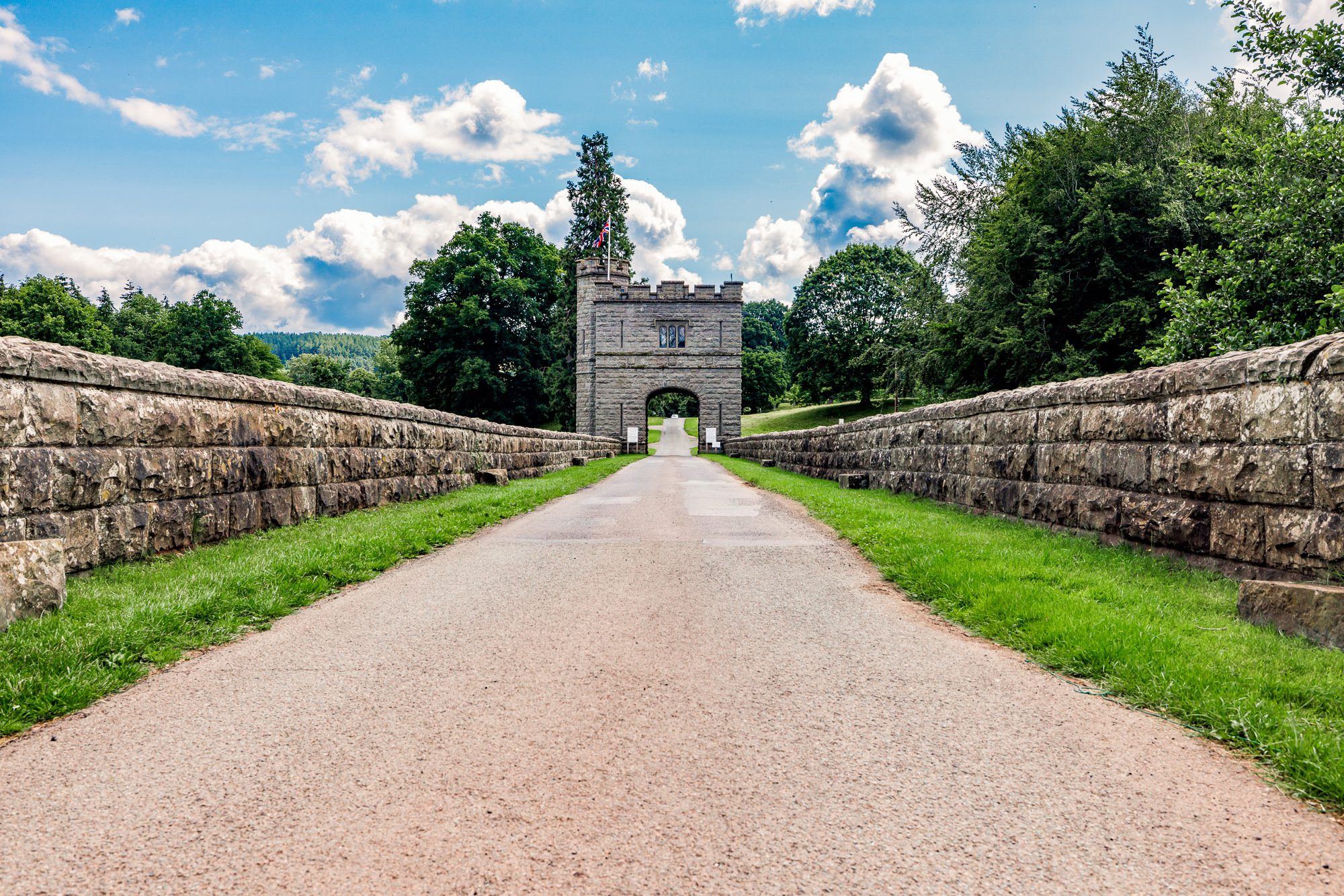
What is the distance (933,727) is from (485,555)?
17.3ft

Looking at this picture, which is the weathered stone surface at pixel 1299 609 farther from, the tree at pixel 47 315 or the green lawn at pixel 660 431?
the tree at pixel 47 315

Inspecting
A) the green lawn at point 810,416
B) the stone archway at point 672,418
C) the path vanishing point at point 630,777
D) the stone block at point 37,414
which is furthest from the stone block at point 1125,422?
the green lawn at point 810,416

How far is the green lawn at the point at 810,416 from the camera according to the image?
5541cm

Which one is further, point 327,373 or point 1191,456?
point 327,373

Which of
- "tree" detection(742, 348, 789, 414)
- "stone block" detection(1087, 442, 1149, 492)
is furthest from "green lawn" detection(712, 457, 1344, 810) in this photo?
"tree" detection(742, 348, 789, 414)

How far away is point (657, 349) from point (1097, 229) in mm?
30694

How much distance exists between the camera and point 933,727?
3.07 m

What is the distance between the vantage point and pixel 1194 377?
5793 mm

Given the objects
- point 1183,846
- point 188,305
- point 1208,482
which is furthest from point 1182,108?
point 188,305

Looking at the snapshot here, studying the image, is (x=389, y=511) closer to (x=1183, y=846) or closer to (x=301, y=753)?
(x=301, y=753)

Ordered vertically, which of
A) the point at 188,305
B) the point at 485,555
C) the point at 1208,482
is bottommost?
the point at 485,555

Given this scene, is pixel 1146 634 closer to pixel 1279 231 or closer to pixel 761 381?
pixel 1279 231

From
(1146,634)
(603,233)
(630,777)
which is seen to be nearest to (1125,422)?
(1146,634)

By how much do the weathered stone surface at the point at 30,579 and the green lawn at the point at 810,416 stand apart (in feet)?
163
